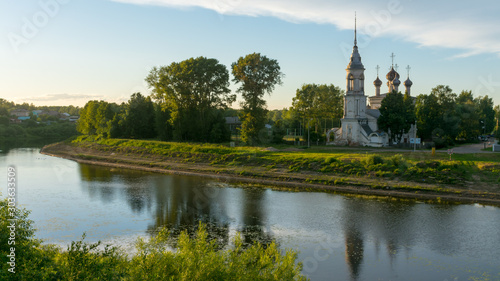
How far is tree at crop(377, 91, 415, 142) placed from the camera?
57.1m

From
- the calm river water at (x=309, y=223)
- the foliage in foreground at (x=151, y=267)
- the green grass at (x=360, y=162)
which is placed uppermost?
the green grass at (x=360, y=162)

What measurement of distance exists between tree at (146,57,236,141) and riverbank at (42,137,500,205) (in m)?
7.06

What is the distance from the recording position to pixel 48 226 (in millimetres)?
22125

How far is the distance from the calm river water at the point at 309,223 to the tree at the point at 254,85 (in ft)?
62.4

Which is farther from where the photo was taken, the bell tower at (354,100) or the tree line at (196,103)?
the bell tower at (354,100)

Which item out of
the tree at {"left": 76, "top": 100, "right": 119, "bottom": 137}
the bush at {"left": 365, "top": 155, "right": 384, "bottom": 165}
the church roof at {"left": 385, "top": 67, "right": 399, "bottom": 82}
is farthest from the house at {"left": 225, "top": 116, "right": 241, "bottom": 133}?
the bush at {"left": 365, "top": 155, "right": 384, "bottom": 165}

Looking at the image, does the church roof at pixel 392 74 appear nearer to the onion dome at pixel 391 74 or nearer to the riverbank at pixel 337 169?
the onion dome at pixel 391 74

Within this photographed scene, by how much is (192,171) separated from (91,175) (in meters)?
11.4

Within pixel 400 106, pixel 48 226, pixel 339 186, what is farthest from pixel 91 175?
pixel 400 106

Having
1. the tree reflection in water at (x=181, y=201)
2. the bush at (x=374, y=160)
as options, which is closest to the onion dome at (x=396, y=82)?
the bush at (x=374, y=160)

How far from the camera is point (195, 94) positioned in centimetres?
6206

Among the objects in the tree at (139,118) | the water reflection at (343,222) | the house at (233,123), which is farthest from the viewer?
the house at (233,123)

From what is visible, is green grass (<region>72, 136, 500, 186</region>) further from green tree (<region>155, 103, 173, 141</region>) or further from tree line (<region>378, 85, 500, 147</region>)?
tree line (<region>378, 85, 500, 147</region>)

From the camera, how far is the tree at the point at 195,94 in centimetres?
6044
